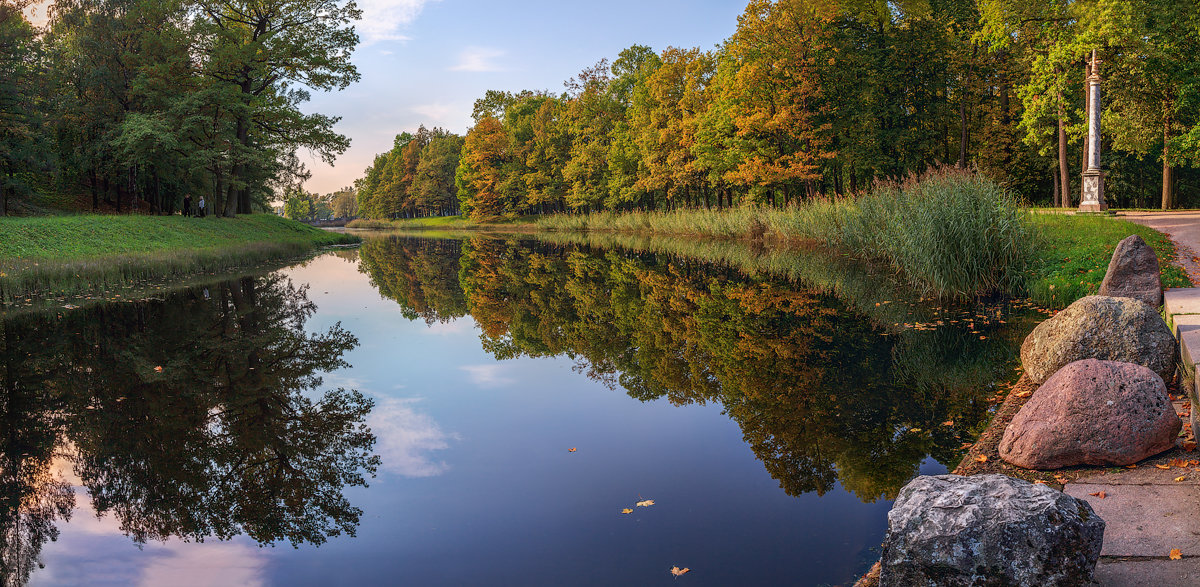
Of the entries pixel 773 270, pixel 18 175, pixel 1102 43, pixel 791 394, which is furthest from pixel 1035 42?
pixel 18 175

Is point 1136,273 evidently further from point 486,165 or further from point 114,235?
point 486,165

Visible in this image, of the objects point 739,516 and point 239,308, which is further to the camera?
point 239,308

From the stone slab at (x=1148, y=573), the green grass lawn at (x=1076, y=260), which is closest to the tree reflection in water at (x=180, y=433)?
the stone slab at (x=1148, y=573)

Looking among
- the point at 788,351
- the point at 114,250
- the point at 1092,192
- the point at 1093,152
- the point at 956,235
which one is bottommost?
the point at 788,351

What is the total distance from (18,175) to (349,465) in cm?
4087

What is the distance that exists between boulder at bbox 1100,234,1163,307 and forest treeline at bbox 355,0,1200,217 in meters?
13.5

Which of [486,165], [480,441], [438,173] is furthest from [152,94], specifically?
[438,173]

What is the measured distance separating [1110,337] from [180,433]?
29.5 feet

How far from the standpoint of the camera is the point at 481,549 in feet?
14.1

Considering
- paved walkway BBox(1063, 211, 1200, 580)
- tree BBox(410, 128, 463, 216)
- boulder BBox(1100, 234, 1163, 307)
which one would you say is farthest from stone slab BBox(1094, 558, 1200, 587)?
tree BBox(410, 128, 463, 216)

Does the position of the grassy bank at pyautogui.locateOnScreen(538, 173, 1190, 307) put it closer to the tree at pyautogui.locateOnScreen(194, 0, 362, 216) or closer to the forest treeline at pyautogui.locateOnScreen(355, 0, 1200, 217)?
the forest treeline at pyautogui.locateOnScreen(355, 0, 1200, 217)

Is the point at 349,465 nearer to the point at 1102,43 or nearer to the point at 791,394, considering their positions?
the point at 791,394

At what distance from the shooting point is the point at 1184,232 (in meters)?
18.1

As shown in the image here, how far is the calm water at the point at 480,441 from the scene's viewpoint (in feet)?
14.0
